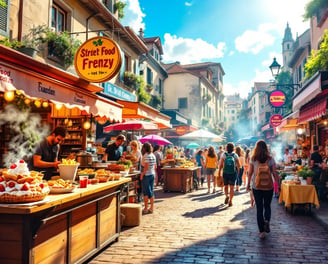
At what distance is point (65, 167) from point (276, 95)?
14893mm

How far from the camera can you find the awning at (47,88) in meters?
4.25

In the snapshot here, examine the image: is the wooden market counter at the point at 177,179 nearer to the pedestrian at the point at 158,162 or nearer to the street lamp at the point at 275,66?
the pedestrian at the point at 158,162

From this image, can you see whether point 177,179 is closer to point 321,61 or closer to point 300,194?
point 300,194

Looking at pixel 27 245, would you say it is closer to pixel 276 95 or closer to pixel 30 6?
pixel 30 6

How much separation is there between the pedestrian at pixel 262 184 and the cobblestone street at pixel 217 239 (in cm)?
33

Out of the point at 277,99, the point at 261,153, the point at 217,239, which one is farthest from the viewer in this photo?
the point at 277,99

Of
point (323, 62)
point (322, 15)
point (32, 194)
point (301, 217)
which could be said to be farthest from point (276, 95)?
point (32, 194)

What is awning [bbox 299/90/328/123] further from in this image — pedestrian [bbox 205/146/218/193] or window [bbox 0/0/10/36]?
window [bbox 0/0/10/36]

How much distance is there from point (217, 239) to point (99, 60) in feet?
16.6

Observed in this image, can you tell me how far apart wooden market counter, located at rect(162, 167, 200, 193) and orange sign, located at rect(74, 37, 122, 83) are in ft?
19.1

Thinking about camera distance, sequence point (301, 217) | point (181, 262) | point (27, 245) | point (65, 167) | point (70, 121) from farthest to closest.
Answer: point (70, 121), point (301, 217), point (65, 167), point (181, 262), point (27, 245)

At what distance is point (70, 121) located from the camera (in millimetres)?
12883

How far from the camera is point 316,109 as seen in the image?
364 inches

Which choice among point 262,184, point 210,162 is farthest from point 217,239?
point 210,162
